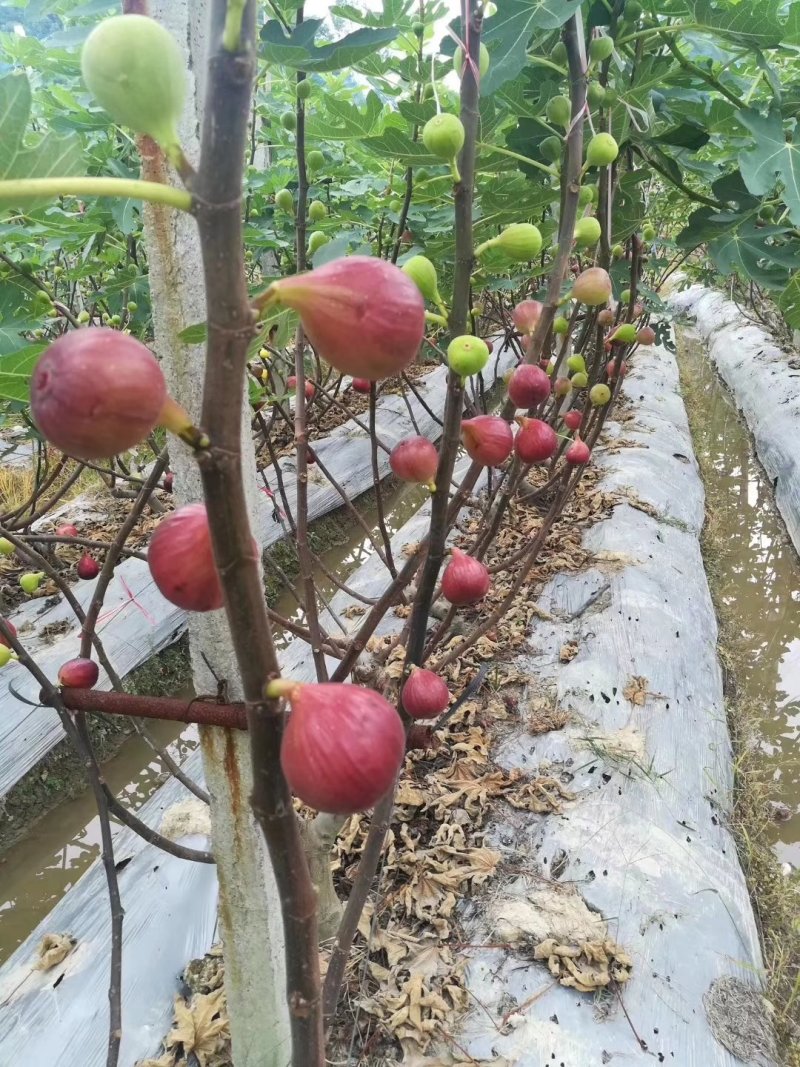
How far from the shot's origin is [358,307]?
31 centimetres

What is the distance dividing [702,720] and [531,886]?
85 cm

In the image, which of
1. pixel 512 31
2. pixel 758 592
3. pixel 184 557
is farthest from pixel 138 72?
pixel 758 592

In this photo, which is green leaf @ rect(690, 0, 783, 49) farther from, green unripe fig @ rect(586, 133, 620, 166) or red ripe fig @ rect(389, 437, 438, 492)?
red ripe fig @ rect(389, 437, 438, 492)

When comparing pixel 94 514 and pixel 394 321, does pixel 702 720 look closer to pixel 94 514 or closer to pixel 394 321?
pixel 394 321

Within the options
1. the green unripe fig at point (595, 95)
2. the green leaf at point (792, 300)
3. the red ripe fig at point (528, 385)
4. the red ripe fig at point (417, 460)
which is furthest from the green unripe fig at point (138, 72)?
the green leaf at point (792, 300)

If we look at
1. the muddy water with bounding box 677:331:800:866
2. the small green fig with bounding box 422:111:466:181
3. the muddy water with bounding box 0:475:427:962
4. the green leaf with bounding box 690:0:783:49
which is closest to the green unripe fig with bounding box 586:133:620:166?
the small green fig with bounding box 422:111:466:181

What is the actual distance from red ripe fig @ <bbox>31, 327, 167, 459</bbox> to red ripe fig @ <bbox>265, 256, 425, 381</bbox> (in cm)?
7

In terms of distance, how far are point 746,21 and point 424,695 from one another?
116 centimetres

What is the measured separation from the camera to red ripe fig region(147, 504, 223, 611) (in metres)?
0.38

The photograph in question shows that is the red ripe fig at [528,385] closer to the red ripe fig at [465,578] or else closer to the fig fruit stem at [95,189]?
the red ripe fig at [465,578]

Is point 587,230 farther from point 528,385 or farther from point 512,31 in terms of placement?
point 512,31

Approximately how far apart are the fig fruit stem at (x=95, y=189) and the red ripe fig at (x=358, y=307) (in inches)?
2.1

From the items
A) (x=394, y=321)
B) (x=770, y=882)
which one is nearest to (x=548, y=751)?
(x=770, y=882)

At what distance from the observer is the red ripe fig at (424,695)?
2.56ft
